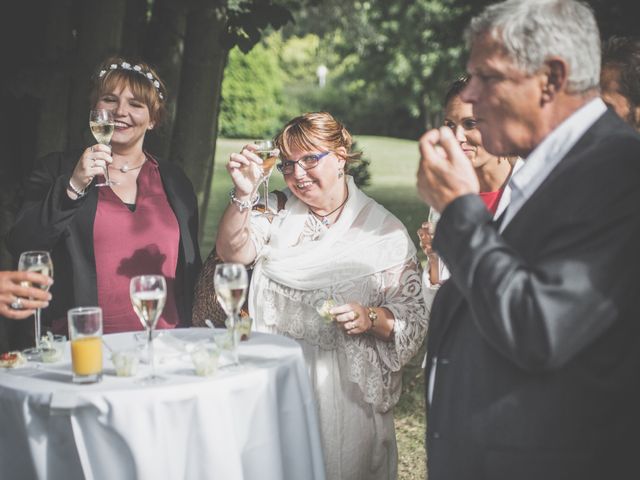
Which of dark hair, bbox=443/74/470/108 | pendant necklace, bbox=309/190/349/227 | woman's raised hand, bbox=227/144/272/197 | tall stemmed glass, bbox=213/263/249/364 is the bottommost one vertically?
tall stemmed glass, bbox=213/263/249/364

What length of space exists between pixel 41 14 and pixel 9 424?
152 inches

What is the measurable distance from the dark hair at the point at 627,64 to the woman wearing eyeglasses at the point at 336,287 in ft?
3.88

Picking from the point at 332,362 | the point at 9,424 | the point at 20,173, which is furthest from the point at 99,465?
the point at 20,173

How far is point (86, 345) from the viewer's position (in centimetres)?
270

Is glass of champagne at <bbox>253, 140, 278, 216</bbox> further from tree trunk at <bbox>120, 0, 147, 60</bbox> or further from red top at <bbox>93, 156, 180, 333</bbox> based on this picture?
tree trunk at <bbox>120, 0, 147, 60</bbox>

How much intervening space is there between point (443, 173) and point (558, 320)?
52cm

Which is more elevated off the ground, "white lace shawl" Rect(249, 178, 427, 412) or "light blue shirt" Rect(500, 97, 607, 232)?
"light blue shirt" Rect(500, 97, 607, 232)

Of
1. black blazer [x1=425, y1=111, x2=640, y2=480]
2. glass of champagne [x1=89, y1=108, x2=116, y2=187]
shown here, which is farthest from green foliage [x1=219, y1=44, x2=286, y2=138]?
black blazer [x1=425, y1=111, x2=640, y2=480]

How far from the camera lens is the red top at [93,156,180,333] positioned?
3.73 m

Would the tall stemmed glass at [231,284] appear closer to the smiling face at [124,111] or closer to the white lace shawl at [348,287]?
the white lace shawl at [348,287]

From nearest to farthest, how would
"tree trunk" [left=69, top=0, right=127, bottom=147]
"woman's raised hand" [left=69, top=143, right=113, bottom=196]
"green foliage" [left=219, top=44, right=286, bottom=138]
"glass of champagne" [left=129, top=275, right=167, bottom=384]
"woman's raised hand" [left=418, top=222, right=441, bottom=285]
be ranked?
1. "glass of champagne" [left=129, top=275, right=167, bottom=384]
2. "woman's raised hand" [left=418, top=222, right=441, bottom=285]
3. "woman's raised hand" [left=69, top=143, right=113, bottom=196]
4. "tree trunk" [left=69, top=0, right=127, bottom=147]
5. "green foliage" [left=219, top=44, right=286, bottom=138]

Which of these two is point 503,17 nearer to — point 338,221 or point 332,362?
point 338,221

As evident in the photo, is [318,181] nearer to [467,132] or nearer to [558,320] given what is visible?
[467,132]

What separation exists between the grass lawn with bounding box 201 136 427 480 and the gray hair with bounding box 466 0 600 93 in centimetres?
356
